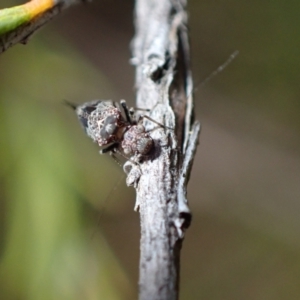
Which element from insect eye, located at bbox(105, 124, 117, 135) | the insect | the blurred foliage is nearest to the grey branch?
the insect

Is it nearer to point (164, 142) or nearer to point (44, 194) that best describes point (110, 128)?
point (164, 142)

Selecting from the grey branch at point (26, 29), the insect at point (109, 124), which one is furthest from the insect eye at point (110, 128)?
the grey branch at point (26, 29)

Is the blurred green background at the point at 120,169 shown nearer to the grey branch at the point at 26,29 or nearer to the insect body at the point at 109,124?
the insect body at the point at 109,124

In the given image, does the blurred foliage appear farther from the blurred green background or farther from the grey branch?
the grey branch

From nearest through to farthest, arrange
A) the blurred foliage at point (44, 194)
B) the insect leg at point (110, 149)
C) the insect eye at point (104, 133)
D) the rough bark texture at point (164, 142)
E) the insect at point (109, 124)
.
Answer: the rough bark texture at point (164, 142), the insect at point (109, 124), the insect eye at point (104, 133), the insect leg at point (110, 149), the blurred foliage at point (44, 194)

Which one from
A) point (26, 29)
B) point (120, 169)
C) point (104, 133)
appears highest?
point (120, 169)

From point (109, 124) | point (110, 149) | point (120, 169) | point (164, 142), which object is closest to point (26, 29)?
point (164, 142)
